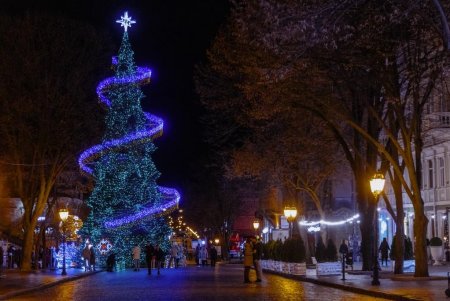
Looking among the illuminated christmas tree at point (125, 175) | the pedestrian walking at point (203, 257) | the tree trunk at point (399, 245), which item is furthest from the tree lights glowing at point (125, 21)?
the tree trunk at point (399, 245)

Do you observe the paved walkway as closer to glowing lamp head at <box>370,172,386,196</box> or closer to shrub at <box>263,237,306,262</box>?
glowing lamp head at <box>370,172,386,196</box>

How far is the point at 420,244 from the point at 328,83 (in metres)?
7.00

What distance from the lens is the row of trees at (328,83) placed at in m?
19.0

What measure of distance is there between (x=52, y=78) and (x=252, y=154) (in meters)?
12.6

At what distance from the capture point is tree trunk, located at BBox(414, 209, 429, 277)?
29.6 m

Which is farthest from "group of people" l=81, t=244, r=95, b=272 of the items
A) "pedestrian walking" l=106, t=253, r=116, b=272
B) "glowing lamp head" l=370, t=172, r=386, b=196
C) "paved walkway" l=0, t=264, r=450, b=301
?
"glowing lamp head" l=370, t=172, r=386, b=196

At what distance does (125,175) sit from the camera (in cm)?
5594

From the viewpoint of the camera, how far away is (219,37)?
33.7m

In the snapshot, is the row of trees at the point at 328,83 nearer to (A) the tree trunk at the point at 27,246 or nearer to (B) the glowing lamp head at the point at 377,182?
(B) the glowing lamp head at the point at 377,182

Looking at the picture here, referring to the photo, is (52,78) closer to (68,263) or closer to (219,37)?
(219,37)

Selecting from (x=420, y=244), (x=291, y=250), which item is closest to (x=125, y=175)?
(x=291, y=250)

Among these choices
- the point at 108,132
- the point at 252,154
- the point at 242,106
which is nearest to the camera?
the point at 242,106

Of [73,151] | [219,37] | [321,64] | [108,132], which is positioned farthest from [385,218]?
[321,64]

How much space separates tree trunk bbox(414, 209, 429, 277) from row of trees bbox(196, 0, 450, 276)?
0.04 metres
